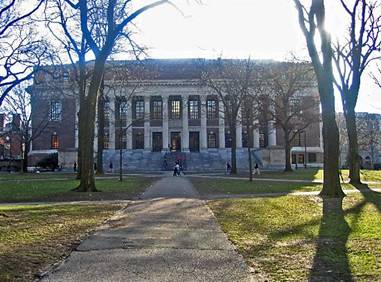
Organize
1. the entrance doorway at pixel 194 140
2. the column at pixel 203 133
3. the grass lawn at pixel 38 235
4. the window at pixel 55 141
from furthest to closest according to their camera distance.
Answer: the entrance doorway at pixel 194 140
the window at pixel 55 141
the column at pixel 203 133
the grass lawn at pixel 38 235

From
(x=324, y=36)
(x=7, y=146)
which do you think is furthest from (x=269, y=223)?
(x=7, y=146)

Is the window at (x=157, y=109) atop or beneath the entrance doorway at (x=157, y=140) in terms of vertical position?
atop

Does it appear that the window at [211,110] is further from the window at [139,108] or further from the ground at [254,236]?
the ground at [254,236]

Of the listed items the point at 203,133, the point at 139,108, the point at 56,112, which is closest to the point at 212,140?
the point at 203,133

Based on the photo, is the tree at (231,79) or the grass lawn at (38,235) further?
the tree at (231,79)

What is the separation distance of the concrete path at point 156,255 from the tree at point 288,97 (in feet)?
121

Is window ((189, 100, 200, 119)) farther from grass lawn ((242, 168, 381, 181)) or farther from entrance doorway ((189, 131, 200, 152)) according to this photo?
grass lawn ((242, 168, 381, 181))

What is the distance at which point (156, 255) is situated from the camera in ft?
25.9

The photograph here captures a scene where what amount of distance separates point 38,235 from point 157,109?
256 feet

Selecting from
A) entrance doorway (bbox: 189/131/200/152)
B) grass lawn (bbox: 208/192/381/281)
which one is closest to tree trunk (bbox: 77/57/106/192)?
grass lawn (bbox: 208/192/381/281)

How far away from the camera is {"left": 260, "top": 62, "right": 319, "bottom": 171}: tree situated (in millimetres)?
47469

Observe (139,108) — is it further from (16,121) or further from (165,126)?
(16,121)

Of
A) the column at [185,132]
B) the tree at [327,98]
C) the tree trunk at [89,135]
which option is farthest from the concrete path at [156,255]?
the column at [185,132]

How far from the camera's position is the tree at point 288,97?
47469 mm
